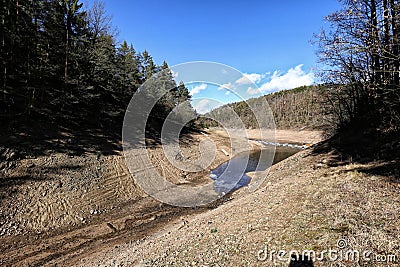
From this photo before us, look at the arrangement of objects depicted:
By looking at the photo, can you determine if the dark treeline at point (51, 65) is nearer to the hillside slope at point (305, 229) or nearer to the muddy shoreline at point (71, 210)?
the muddy shoreline at point (71, 210)

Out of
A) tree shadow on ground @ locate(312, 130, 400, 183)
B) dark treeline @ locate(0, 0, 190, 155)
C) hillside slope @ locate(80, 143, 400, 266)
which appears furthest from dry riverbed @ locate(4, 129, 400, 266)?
dark treeline @ locate(0, 0, 190, 155)

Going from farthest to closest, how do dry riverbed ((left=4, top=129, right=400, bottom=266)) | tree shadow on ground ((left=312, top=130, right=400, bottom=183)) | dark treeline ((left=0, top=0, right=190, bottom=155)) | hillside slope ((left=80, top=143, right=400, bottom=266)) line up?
dark treeline ((left=0, top=0, right=190, bottom=155)), tree shadow on ground ((left=312, top=130, right=400, bottom=183)), dry riverbed ((left=4, top=129, right=400, bottom=266)), hillside slope ((left=80, top=143, right=400, bottom=266))

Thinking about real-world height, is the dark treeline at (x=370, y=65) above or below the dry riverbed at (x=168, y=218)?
above

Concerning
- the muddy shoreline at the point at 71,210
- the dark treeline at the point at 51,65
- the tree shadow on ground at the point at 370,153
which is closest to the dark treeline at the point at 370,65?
the tree shadow on ground at the point at 370,153

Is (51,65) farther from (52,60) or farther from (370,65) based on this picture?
(370,65)

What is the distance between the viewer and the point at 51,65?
1441 centimetres

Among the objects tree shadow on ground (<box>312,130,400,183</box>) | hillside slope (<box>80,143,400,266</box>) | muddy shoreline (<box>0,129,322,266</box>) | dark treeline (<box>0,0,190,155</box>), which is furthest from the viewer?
dark treeline (<box>0,0,190,155</box>)

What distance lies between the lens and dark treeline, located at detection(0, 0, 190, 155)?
1285 centimetres

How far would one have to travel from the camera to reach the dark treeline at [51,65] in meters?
12.9

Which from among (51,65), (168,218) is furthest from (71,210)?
(51,65)

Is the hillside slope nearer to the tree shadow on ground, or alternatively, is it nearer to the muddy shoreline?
the tree shadow on ground

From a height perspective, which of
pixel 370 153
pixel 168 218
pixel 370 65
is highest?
pixel 370 65

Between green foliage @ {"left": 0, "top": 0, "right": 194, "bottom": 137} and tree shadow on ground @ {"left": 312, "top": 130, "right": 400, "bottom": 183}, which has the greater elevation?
green foliage @ {"left": 0, "top": 0, "right": 194, "bottom": 137}

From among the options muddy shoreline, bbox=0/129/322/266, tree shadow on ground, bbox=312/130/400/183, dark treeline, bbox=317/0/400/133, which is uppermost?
dark treeline, bbox=317/0/400/133
